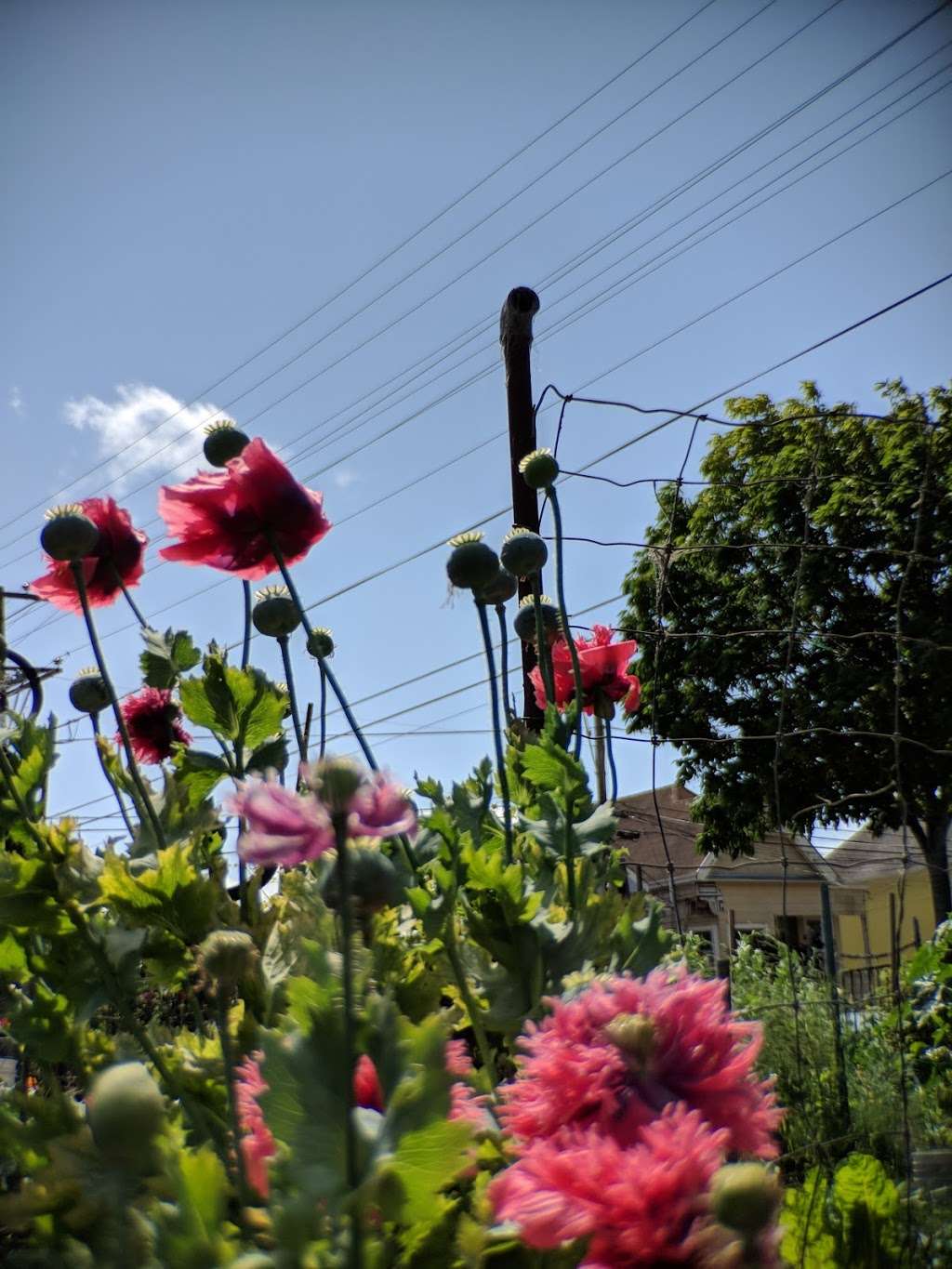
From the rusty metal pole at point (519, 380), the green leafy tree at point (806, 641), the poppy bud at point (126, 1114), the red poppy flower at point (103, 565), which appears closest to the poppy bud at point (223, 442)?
the red poppy flower at point (103, 565)

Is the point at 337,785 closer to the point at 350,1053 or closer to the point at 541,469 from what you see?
A: the point at 350,1053

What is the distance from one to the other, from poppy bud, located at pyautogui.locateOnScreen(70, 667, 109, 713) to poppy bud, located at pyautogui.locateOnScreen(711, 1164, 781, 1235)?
81cm

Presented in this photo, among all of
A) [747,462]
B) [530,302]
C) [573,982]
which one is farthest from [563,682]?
A: [747,462]

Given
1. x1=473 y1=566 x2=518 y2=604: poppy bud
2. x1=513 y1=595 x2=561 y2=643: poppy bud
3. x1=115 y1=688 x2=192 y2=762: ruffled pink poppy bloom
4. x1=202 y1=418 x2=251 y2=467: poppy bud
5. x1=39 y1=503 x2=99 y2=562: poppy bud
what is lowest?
x1=115 y1=688 x2=192 y2=762: ruffled pink poppy bloom

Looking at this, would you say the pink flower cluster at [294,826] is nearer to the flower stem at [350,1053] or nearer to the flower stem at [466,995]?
the flower stem at [350,1053]

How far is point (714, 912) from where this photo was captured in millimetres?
16578

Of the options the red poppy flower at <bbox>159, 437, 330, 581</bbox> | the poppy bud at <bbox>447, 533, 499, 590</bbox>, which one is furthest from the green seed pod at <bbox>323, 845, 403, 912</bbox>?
the poppy bud at <bbox>447, 533, 499, 590</bbox>

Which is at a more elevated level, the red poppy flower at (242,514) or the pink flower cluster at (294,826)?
the red poppy flower at (242,514)

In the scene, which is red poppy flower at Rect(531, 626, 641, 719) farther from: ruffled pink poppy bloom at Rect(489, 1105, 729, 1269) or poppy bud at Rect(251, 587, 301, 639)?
ruffled pink poppy bloom at Rect(489, 1105, 729, 1269)

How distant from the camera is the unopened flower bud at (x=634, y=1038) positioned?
0.41 m

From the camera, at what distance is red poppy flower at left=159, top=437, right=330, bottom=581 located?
0.72 m

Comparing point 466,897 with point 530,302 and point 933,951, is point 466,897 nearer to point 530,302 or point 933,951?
point 933,951

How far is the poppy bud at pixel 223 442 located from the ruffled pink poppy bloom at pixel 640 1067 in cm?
63

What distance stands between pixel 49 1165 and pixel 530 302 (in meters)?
4.26
